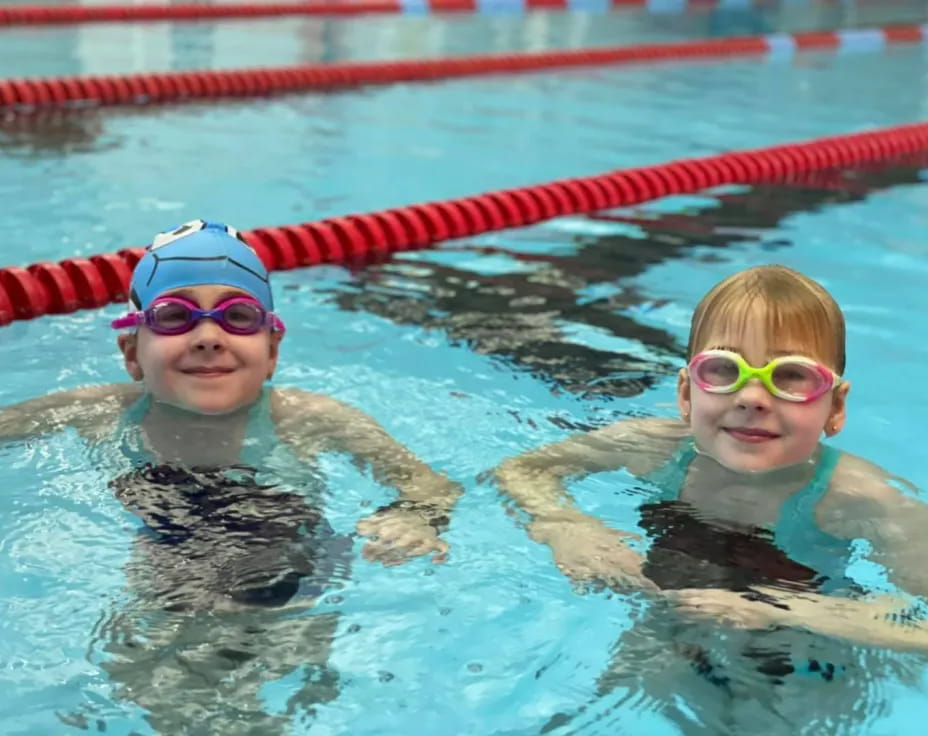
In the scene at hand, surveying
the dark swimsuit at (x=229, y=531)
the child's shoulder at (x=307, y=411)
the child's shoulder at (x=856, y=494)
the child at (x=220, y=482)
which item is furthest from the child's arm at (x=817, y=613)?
the child's shoulder at (x=307, y=411)

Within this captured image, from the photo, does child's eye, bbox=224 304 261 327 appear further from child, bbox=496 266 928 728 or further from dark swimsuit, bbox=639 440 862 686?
dark swimsuit, bbox=639 440 862 686

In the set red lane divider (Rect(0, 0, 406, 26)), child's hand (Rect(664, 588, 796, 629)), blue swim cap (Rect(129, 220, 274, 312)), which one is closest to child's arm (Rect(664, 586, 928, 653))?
child's hand (Rect(664, 588, 796, 629))

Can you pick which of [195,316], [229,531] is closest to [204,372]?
[195,316]

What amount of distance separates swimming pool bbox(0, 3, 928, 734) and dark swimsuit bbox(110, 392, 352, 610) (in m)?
0.08

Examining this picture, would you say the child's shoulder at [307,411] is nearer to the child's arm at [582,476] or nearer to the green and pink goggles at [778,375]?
the child's arm at [582,476]

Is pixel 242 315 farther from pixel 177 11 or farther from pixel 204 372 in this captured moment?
pixel 177 11

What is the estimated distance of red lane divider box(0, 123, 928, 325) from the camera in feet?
16.1

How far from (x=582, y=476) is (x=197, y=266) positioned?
3.80 feet

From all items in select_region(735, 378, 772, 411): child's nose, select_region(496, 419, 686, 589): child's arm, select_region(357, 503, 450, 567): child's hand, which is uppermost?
select_region(735, 378, 772, 411): child's nose

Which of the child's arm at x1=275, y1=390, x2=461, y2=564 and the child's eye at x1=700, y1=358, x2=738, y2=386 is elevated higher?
the child's eye at x1=700, y1=358, x2=738, y2=386

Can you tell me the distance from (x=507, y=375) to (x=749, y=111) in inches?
280

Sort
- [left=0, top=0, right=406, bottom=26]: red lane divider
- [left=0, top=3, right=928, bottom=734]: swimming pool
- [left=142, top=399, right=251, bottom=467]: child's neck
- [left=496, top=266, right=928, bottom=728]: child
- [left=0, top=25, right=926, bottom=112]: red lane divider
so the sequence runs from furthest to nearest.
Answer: [left=0, top=0, right=406, bottom=26]: red lane divider < [left=0, top=25, right=926, bottom=112]: red lane divider < [left=142, top=399, right=251, bottom=467]: child's neck < [left=496, top=266, right=928, bottom=728]: child < [left=0, top=3, right=928, bottom=734]: swimming pool

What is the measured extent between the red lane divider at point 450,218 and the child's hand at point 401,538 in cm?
231

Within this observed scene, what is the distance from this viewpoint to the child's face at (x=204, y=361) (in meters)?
3.18
